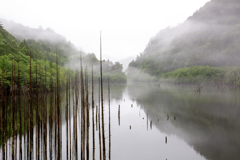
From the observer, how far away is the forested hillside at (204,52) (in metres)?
108

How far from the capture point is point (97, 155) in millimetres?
13789

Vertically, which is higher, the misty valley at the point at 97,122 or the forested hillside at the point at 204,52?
the forested hillside at the point at 204,52

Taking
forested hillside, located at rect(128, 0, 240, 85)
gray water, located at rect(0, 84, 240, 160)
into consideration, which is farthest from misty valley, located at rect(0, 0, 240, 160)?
forested hillside, located at rect(128, 0, 240, 85)

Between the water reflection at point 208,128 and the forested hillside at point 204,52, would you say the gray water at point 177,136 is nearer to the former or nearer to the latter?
the water reflection at point 208,128

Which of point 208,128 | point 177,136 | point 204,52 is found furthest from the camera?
point 204,52

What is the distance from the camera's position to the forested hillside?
356 feet

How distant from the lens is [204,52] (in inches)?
5359

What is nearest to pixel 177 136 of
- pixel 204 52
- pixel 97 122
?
pixel 97 122

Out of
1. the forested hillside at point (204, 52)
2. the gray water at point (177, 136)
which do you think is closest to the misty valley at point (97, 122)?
the gray water at point (177, 136)

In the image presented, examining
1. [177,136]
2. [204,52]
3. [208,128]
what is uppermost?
[204,52]

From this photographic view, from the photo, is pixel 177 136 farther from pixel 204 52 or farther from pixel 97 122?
pixel 204 52

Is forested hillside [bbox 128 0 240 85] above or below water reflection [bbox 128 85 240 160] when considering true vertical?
above

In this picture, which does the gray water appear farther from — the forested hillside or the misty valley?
the forested hillside

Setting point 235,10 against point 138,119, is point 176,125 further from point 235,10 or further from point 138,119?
point 235,10
